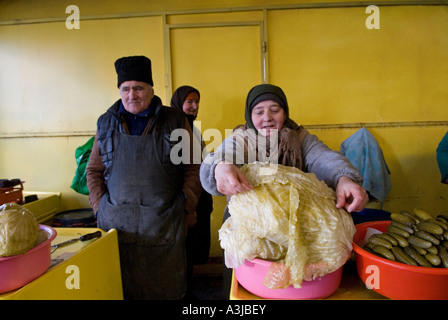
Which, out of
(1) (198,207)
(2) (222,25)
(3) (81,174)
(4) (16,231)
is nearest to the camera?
(4) (16,231)

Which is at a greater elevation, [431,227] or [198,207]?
[431,227]

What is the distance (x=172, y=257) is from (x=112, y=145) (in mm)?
982

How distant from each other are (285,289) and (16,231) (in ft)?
3.47

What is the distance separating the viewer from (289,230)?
2.80 feet

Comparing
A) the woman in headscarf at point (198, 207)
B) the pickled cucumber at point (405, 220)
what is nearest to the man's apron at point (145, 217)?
the woman in headscarf at point (198, 207)

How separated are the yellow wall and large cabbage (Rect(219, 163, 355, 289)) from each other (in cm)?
220

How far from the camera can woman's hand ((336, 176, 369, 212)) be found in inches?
36.3

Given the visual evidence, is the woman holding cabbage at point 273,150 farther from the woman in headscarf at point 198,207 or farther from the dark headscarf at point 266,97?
the woman in headscarf at point 198,207

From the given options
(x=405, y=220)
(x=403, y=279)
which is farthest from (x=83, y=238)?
(x=405, y=220)

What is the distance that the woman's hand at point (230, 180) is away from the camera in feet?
3.03

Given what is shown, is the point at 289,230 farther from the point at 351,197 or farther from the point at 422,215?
the point at 422,215

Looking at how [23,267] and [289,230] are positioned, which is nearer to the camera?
[289,230]

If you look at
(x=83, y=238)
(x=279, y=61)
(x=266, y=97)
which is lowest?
(x=83, y=238)
